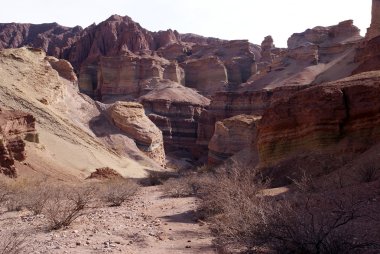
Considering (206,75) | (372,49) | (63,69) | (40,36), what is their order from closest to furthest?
1. (372,49)
2. (63,69)
3. (206,75)
4. (40,36)

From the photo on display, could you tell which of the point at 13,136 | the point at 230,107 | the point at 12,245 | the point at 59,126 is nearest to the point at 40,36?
the point at 230,107

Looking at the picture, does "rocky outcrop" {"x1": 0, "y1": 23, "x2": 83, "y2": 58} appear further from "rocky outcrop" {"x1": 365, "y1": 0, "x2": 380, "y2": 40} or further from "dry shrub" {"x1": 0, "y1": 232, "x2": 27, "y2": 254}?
"dry shrub" {"x1": 0, "y1": 232, "x2": 27, "y2": 254}

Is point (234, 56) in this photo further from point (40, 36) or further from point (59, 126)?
point (59, 126)

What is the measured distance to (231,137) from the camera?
4056cm

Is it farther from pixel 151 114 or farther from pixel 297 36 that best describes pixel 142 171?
pixel 297 36

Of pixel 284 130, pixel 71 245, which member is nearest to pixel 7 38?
pixel 284 130

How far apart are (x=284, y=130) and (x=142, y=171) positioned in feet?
63.3

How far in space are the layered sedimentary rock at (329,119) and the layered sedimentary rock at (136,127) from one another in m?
25.0

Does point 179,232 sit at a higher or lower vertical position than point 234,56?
lower

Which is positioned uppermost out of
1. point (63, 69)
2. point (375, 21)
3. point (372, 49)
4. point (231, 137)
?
point (375, 21)

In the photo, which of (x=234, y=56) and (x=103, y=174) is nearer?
(x=103, y=174)

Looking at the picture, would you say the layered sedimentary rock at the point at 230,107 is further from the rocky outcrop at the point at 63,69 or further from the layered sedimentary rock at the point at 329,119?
the layered sedimentary rock at the point at 329,119

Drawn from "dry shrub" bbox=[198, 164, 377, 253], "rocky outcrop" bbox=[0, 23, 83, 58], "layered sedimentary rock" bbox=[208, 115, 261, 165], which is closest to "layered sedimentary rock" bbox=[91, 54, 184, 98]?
"rocky outcrop" bbox=[0, 23, 83, 58]

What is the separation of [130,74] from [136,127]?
3611 centimetres
